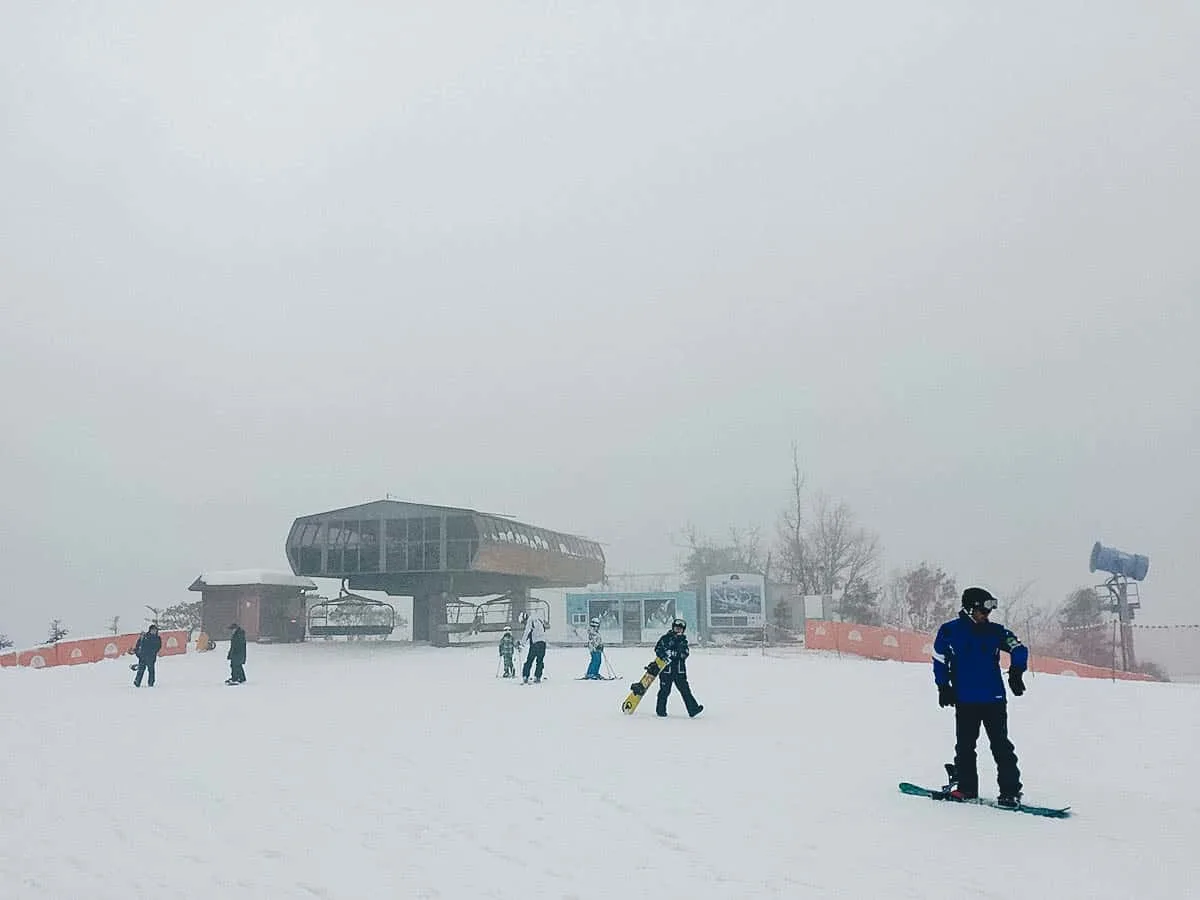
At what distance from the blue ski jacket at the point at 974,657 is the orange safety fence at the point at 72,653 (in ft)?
124

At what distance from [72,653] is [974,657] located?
3988cm

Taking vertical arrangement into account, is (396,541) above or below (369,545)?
above

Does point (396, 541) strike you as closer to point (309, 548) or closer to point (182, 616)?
point (309, 548)

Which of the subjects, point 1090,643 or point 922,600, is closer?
point 1090,643

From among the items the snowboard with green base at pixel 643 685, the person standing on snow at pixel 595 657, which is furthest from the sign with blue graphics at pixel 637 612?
the snowboard with green base at pixel 643 685

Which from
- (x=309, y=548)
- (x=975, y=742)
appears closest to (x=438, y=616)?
(x=309, y=548)

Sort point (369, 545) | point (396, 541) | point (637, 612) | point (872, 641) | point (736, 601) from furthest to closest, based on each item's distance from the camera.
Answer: point (369, 545) → point (396, 541) → point (637, 612) → point (736, 601) → point (872, 641)

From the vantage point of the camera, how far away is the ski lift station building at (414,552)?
48.4 metres

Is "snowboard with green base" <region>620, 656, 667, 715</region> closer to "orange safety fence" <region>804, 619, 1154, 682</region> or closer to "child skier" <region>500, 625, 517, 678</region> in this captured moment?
"child skier" <region>500, 625, 517, 678</region>

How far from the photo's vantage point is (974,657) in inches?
353

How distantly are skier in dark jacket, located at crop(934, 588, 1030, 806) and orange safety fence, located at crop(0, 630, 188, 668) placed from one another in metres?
37.7

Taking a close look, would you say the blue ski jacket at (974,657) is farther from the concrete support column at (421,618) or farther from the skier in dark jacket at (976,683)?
the concrete support column at (421,618)

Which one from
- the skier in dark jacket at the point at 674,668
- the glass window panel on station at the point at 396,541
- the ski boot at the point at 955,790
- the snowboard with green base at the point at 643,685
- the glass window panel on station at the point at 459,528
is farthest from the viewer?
the glass window panel on station at the point at 396,541

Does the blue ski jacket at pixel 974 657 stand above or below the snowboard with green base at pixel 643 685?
above
